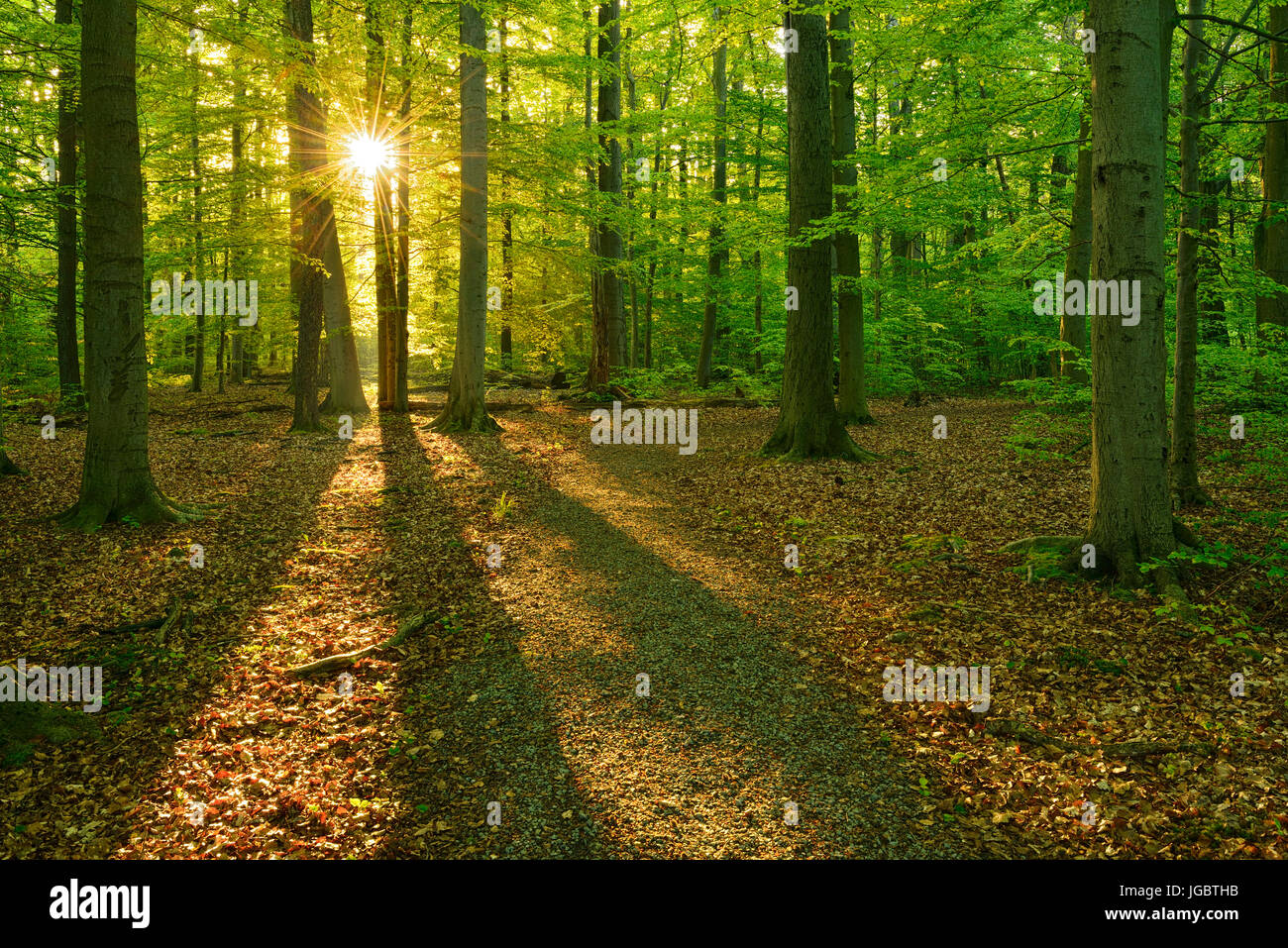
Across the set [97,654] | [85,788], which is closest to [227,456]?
[97,654]

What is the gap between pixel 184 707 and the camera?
4.74 meters

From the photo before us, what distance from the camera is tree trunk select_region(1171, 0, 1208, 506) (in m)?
7.32

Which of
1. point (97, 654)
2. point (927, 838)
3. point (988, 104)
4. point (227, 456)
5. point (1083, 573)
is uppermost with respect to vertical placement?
point (988, 104)

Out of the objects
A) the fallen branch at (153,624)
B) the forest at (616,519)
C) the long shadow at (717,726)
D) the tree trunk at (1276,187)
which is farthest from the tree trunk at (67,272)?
the tree trunk at (1276,187)

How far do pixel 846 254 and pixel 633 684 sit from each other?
11808 millimetres

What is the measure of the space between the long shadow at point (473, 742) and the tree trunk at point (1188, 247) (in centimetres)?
752

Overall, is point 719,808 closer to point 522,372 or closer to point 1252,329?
point 1252,329

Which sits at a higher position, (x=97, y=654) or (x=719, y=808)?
(x=97, y=654)

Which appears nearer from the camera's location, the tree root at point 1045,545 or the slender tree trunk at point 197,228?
the tree root at point 1045,545

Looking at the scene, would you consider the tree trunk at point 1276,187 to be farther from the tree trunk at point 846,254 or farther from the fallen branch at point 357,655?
the fallen branch at point 357,655

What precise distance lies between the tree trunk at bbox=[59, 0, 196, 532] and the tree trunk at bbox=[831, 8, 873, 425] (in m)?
11.4

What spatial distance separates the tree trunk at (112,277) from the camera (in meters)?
7.38

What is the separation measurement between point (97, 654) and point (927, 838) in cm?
577

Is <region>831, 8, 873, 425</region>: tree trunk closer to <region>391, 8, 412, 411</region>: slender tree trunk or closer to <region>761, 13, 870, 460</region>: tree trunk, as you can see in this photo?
<region>761, 13, 870, 460</region>: tree trunk
